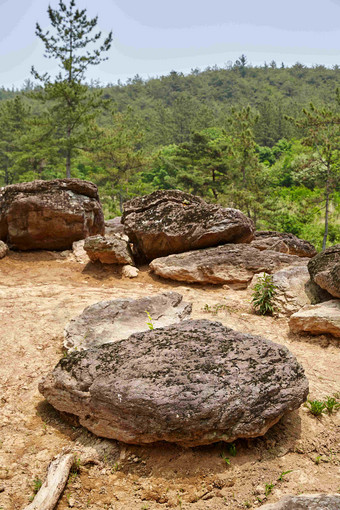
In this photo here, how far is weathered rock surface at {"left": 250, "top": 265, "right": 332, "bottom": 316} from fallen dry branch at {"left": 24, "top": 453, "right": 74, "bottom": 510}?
15.3 ft

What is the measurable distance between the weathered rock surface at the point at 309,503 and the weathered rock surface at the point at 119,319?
296 centimetres

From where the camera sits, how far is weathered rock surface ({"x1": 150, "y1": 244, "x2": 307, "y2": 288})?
8.38 m

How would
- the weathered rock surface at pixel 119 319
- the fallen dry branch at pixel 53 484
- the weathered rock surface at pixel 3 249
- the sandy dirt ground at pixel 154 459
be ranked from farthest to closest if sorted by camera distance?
the weathered rock surface at pixel 3 249 < the weathered rock surface at pixel 119 319 < the sandy dirt ground at pixel 154 459 < the fallen dry branch at pixel 53 484

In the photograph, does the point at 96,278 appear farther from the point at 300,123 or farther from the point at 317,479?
the point at 300,123

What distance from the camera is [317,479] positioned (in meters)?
2.70

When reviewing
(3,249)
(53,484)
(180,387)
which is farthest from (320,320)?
(3,249)

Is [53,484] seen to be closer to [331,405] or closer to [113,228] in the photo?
[331,405]

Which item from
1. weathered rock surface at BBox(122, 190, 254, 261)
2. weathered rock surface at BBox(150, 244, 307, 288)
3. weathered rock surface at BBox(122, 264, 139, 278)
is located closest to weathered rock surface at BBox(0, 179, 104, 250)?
weathered rock surface at BBox(122, 190, 254, 261)

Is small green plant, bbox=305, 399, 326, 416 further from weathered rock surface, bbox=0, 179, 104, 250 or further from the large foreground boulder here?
weathered rock surface, bbox=0, 179, 104, 250

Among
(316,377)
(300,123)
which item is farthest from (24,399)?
(300,123)

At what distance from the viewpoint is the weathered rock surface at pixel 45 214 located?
10.7 metres

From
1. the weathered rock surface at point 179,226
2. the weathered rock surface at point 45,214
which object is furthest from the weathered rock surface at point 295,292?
the weathered rock surface at point 45,214

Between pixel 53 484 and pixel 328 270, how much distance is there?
17.2ft

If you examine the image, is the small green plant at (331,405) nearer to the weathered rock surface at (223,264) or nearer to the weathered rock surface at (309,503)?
the weathered rock surface at (309,503)
